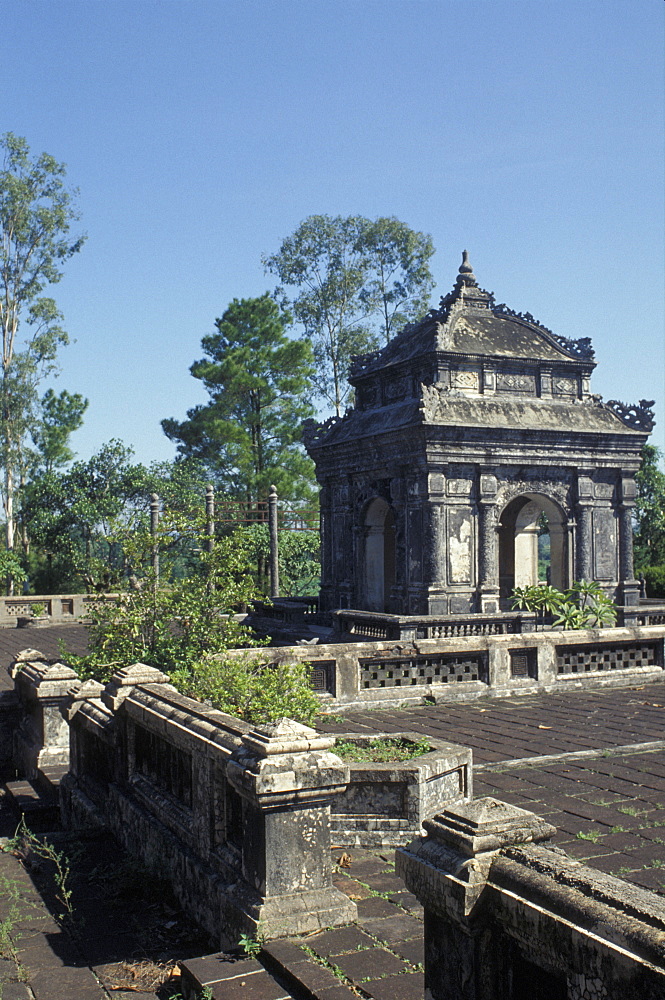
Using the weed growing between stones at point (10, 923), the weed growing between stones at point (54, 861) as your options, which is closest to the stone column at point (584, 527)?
the weed growing between stones at point (54, 861)

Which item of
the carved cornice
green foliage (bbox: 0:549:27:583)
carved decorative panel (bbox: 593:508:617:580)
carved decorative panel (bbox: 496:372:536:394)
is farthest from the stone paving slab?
green foliage (bbox: 0:549:27:583)

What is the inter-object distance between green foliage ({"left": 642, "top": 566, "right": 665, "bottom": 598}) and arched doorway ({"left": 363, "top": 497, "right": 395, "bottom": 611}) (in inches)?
394

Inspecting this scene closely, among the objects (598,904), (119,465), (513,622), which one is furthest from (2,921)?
(119,465)

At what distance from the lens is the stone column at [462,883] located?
9.82ft

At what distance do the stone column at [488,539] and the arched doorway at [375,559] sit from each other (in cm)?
277

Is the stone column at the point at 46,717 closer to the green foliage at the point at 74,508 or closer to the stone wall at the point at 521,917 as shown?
the stone wall at the point at 521,917

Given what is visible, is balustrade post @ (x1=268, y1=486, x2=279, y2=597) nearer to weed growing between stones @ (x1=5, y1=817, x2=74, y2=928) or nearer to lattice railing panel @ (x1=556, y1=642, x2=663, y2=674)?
lattice railing panel @ (x1=556, y1=642, x2=663, y2=674)

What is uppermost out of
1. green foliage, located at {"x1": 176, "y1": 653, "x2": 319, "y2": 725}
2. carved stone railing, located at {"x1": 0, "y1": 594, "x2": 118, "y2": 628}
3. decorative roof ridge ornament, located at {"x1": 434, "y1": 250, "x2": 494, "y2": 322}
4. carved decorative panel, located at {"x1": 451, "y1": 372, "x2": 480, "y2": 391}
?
decorative roof ridge ornament, located at {"x1": 434, "y1": 250, "x2": 494, "y2": 322}

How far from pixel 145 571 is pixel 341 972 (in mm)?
6177

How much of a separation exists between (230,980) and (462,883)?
180 cm

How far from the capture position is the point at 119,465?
119 ft

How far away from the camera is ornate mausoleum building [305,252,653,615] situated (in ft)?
60.9

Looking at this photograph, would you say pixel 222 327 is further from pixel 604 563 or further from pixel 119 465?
pixel 604 563

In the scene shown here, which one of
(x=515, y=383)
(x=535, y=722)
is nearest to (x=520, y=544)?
(x=515, y=383)
